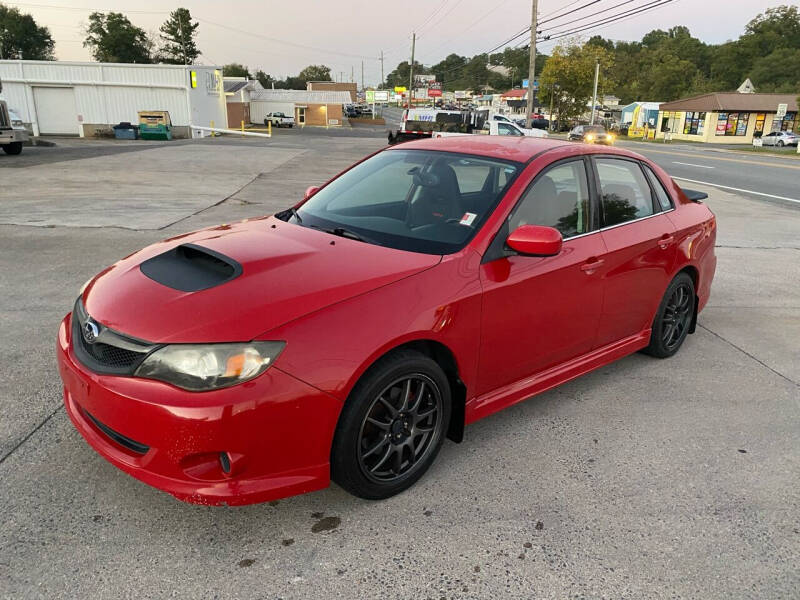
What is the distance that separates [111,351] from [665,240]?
3.56 metres

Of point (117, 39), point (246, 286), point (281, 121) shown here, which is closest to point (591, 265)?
point (246, 286)

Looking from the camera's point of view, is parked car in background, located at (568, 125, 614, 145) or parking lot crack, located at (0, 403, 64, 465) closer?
parking lot crack, located at (0, 403, 64, 465)

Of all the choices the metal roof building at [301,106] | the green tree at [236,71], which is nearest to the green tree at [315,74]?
the green tree at [236,71]

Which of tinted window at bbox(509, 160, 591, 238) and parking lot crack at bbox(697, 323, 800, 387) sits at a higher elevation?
tinted window at bbox(509, 160, 591, 238)

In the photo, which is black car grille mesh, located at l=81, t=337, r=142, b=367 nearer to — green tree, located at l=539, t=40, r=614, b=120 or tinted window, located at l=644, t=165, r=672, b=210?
tinted window, located at l=644, t=165, r=672, b=210

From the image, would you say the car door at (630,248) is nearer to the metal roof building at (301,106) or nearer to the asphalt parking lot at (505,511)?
the asphalt parking lot at (505,511)

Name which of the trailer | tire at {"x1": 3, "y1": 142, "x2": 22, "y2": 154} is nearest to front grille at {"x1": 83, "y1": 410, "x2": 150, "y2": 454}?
the trailer

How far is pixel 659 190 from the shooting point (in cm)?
455

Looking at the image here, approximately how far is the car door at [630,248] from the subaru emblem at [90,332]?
279 cm

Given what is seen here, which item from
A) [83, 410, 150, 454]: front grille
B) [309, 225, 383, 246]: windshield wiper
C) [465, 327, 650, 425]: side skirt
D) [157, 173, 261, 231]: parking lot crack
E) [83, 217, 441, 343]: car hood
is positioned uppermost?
[309, 225, 383, 246]: windshield wiper

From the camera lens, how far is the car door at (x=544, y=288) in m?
3.17

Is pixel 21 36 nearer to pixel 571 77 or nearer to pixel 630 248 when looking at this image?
pixel 571 77

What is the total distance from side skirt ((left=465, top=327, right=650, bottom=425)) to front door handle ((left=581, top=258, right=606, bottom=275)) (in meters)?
0.56

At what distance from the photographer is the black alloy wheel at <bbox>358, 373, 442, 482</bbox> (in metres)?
2.79
